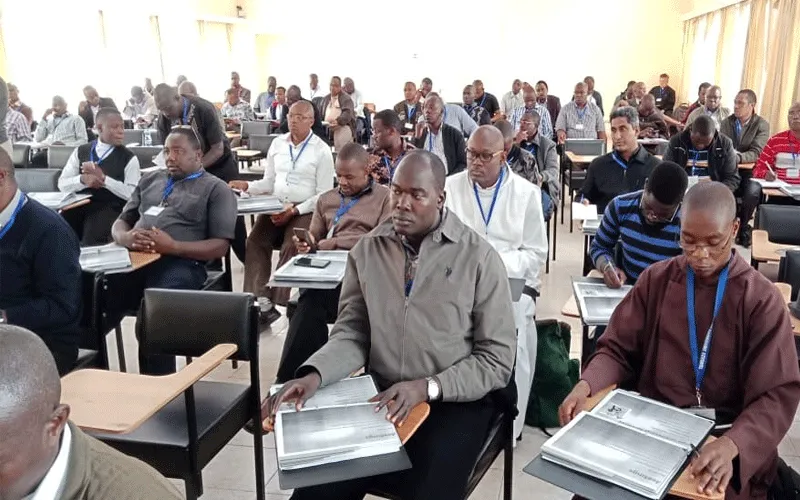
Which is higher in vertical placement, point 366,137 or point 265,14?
point 265,14

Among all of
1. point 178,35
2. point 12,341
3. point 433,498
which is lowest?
point 433,498

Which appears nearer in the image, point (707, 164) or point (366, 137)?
point (707, 164)

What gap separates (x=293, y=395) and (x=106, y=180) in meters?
3.53

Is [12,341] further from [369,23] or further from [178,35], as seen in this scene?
[369,23]

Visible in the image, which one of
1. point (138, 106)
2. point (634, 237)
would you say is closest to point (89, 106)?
point (138, 106)

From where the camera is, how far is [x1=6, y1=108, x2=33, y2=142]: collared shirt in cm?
912

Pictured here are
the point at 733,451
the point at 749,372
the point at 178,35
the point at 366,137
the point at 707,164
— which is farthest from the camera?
the point at 178,35

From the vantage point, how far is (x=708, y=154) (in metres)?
5.69

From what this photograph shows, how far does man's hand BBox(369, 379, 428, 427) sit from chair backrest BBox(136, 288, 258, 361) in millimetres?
726

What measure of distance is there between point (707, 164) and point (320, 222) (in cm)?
353

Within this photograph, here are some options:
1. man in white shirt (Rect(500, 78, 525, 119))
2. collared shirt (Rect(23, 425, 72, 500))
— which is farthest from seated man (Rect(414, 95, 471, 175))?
man in white shirt (Rect(500, 78, 525, 119))

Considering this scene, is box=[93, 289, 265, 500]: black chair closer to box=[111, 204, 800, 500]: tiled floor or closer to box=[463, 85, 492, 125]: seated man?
box=[111, 204, 800, 500]: tiled floor

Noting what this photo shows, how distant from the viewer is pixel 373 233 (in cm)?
224

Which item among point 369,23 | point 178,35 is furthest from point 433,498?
point 369,23
